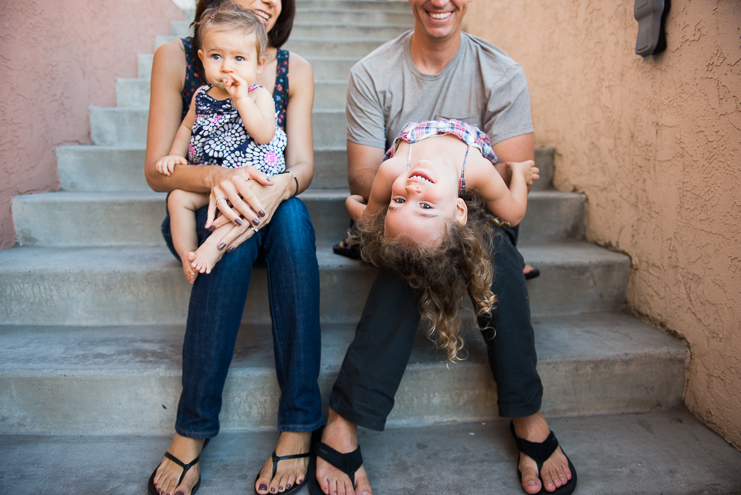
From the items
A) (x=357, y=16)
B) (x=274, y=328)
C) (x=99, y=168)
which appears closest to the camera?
(x=274, y=328)

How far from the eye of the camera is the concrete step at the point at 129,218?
1724 millimetres

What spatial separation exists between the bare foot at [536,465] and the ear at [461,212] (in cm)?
57

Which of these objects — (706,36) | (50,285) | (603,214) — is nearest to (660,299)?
(603,214)

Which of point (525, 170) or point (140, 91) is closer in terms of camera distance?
point (525, 170)

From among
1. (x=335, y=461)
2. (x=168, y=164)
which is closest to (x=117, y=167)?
(x=168, y=164)

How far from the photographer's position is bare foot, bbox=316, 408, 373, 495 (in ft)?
3.36

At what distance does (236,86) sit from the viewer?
3.78ft

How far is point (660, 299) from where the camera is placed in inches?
56.2

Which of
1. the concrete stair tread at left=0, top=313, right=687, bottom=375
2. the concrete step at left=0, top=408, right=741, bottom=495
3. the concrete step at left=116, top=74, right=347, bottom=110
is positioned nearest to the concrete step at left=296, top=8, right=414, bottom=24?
the concrete step at left=116, top=74, right=347, bottom=110

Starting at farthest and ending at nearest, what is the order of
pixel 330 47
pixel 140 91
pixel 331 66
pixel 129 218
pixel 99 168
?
1. pixel 330 47
2. pixel 331 66
3. pixel 140 91
4. pixel 99 168
5. pixel 129 218

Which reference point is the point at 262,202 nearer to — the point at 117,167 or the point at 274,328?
the point at 274,328

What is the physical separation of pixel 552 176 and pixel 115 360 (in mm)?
1973

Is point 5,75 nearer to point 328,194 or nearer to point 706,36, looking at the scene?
point 328,194

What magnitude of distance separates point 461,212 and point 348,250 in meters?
0.61
